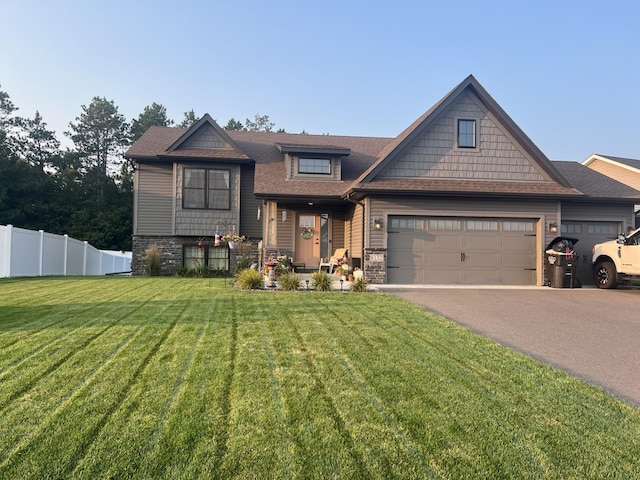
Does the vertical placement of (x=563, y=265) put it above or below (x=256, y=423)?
above

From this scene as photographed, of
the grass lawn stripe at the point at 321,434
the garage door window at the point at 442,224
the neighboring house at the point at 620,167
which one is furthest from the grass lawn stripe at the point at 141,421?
the neighboring house at the point at 620,167

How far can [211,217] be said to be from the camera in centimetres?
1536

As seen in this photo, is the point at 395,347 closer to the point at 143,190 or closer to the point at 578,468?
the point at 578,468

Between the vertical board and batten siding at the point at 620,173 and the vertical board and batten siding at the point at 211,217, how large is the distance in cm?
1906

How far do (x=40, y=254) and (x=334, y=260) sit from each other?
9.88 m

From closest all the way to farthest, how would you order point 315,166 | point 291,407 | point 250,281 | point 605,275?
1. point 291,407
2. point 250,281
3. point 605,275
4. point 315,166

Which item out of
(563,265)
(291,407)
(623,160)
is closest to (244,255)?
(563,265)

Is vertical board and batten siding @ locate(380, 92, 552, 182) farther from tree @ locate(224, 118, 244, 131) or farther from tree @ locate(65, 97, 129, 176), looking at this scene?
tree @ locate(65, 97, 129, 176)

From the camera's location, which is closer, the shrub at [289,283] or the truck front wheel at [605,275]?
the shrub at [289,283]

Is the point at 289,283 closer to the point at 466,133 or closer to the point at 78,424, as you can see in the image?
the point at 78,424

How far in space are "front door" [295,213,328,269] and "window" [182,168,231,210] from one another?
3104 millimetres

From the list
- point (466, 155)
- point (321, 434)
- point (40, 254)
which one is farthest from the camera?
point (40, 254)

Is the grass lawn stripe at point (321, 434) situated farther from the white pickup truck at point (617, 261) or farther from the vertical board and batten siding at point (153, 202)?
the vertical board and batten siding at point (153, 202)

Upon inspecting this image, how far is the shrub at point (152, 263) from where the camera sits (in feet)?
47.7
